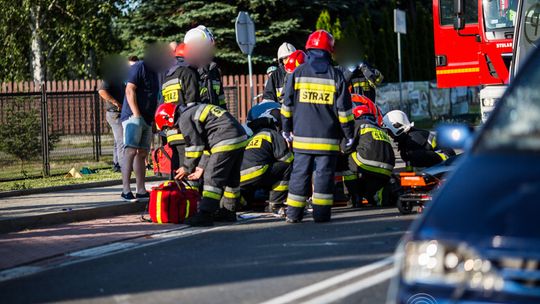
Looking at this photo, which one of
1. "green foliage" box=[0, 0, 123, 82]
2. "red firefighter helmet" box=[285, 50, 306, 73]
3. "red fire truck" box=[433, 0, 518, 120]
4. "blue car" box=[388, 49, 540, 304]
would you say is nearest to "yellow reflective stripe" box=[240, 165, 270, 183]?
"red firefighter helmet" box=[285, 50, 306, 73]

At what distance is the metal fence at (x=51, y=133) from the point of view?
17.1m

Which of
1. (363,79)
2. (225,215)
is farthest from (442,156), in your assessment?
(225,215)

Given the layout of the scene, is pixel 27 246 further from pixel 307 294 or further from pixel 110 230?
pixel 307 294

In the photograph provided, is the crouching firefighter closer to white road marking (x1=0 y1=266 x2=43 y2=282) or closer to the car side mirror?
white road marking (x1=0 y1=266 x2=43 y2=282)

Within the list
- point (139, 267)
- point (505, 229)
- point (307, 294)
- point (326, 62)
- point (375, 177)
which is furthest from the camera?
point (375, 177)

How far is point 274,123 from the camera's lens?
39.9ft

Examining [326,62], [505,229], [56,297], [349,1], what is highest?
[349,1]

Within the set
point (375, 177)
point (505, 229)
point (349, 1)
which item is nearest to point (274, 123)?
point (375, 177)

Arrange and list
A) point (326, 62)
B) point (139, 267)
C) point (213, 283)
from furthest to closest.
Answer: point (326, 62) < point (139, 267) < point (213, 283)

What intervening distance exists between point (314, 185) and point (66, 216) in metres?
2.93

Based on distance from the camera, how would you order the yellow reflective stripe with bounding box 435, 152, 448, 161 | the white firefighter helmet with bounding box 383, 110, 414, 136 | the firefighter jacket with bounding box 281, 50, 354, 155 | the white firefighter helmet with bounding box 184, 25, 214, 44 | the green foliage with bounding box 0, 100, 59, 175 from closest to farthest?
1. the firefighter jacket with bounding box 281, 50, 354, 155
2. the white firefighter helmet with bounding box 184, 25, 214, 44
3. the yellow reflective stripe with bounding box 435, 152, 448, 161
4. the white firefighter helmet with bounding box 383, 110, 414, 136
5. the green foliage with bounding box 0, 100, 59, 175

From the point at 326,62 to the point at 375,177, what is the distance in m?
1.98

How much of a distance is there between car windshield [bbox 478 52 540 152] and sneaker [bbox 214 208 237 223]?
6311mm

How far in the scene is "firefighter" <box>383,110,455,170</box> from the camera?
12727 mm
